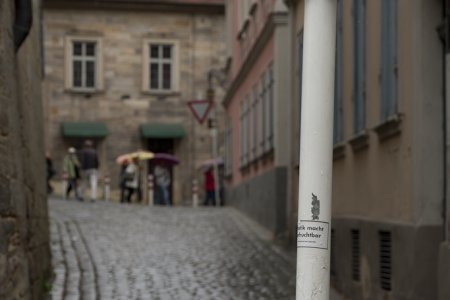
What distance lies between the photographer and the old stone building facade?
42375 mm

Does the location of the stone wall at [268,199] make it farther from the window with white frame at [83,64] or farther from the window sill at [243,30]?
the window with white frame at [83,64]

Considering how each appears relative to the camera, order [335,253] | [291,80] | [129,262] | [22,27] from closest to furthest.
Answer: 1. [22,27]
2. [335,253]
3. [129,262]
4. [291,80]

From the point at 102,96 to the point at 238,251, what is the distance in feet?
83.1

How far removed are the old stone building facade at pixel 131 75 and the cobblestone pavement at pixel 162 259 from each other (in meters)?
17.2

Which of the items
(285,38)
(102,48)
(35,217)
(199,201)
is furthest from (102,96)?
(35,217)

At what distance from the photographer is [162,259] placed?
55.5 feet

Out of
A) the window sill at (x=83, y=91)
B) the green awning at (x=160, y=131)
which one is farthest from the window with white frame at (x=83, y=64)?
the green awning at (x=160, y=131)

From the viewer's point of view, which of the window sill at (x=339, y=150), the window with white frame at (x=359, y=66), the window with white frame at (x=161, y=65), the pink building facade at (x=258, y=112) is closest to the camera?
the window with white frame at (x=359, y=66)

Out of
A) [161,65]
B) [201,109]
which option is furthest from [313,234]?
[161,65]

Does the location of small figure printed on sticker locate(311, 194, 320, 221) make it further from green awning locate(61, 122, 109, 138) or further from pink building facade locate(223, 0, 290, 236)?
green awning locate(61, 122, 109, 138)

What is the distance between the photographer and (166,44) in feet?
143

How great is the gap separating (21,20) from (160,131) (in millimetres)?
32696

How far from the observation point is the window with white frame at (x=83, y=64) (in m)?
42.6

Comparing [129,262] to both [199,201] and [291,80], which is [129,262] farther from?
[199,201]
